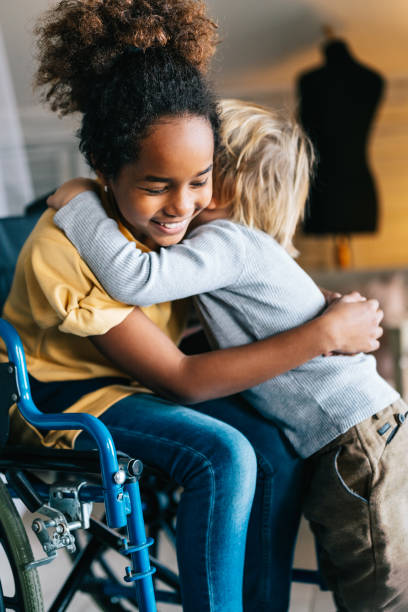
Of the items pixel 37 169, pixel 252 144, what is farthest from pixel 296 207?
pixel 37 169

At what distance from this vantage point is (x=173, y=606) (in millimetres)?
1484

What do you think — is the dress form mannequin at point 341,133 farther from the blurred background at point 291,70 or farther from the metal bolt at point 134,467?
the metal bolt at point 134,467

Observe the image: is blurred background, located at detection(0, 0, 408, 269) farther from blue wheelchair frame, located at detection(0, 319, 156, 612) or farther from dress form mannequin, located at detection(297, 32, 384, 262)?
blue wheelchair frame, located at detection(0, 319, 156, 612)

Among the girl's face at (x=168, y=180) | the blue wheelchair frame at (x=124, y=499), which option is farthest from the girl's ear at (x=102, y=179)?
the blue wheelchair frame at (x=124, y=499)

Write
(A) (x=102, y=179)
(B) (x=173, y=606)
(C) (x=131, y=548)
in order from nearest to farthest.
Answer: (C) (x=131, y=548) < (A) (x=102, y=179) < (B) (x=173, y=606)

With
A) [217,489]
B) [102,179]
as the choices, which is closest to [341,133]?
[102,179]

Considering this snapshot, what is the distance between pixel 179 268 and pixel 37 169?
9.17 ft

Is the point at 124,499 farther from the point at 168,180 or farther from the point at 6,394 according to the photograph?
the point at 168,180

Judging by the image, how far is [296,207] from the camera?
112 centimetres

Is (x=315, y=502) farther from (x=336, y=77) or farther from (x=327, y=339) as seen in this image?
(x=336, y=77)

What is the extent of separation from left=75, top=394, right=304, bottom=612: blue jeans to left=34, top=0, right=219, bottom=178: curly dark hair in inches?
15.3

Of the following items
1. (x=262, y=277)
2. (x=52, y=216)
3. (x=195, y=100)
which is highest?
(x=195, y=100)

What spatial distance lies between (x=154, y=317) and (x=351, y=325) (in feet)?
1.04

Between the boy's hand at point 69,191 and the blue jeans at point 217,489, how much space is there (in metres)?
0.32
